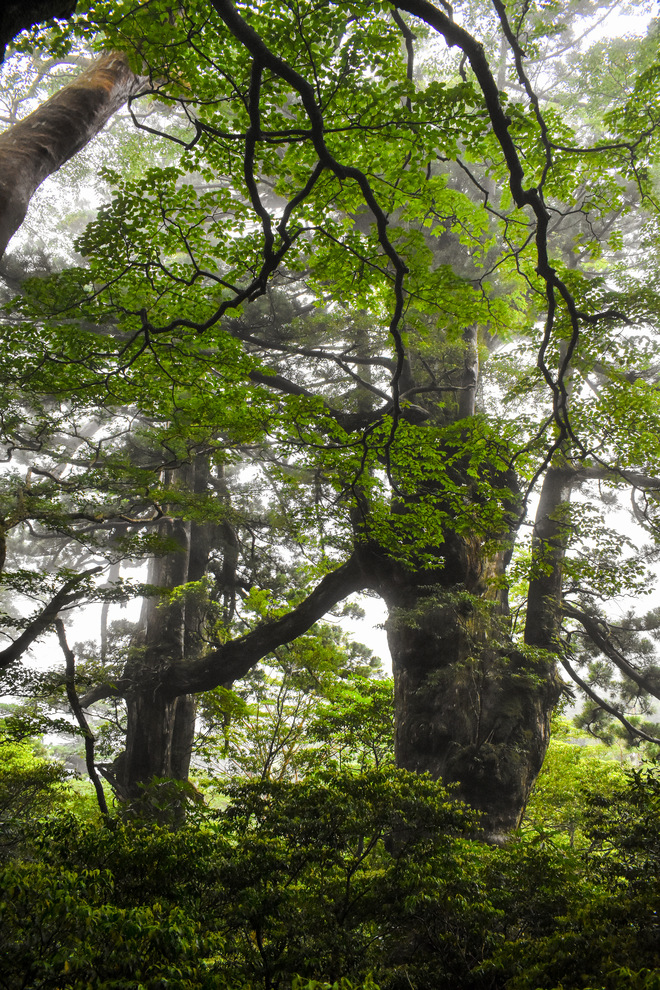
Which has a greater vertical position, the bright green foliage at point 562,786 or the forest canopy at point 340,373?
the forest canopy at point 340,373

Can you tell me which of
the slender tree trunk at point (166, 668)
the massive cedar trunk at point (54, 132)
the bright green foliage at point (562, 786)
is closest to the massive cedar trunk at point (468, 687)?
the bright green foliage at point (562, 786)

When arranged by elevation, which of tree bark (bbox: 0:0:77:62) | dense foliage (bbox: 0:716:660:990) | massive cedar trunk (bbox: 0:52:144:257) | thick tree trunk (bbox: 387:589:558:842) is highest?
massive cedar trunk (bbox: 0:52:144:257)

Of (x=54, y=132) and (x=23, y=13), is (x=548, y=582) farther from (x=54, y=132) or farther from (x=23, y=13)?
(x=23, y=13)

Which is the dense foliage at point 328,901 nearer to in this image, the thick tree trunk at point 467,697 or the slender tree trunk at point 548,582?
the thick tree trunk at point 467,697

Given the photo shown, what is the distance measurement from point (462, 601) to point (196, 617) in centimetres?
460

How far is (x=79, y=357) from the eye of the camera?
15.6 feet

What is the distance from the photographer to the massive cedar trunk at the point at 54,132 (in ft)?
11.4

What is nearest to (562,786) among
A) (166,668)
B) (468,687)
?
(468,687)

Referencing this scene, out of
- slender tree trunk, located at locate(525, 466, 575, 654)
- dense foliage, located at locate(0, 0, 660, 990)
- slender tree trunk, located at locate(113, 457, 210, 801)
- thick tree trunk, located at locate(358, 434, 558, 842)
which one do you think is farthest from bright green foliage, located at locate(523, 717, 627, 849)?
slender tree trunk, located at locate(113, 457, 210, 801)

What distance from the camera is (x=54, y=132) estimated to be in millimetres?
4078

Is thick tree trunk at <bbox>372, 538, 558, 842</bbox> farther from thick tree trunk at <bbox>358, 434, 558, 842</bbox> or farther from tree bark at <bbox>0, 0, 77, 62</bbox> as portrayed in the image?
tree bark at <bbox>0, 0, 77, 62</bbox>

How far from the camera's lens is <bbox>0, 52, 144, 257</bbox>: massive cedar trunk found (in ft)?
11.4

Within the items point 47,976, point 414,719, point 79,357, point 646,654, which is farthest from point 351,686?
point 47,976

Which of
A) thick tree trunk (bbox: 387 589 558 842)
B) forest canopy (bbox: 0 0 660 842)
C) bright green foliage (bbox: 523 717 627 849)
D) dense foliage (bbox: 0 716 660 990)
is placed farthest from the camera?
bright green foliage (bbox: 523 717 627 849)
